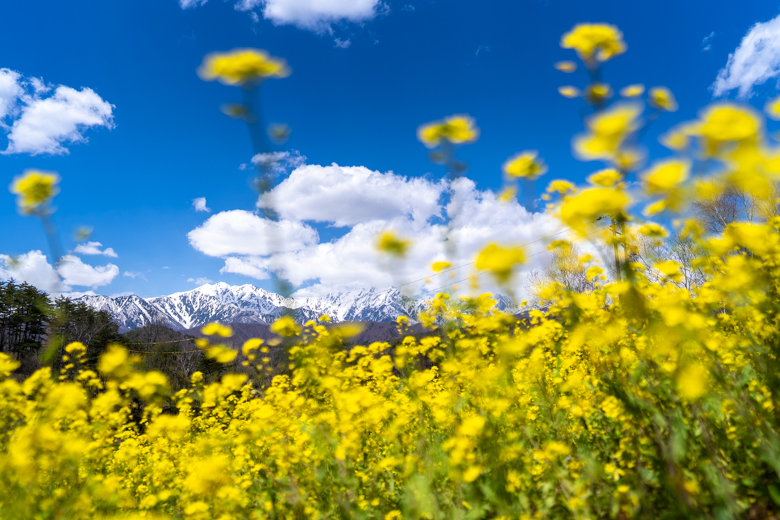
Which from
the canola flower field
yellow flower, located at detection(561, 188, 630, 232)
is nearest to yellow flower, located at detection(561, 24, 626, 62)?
the canola flower field

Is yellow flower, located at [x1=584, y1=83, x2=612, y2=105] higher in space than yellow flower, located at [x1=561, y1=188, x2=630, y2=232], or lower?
higher

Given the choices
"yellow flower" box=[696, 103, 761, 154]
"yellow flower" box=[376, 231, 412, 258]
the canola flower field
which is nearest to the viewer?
"yellow flower" box=[696, 103, 761, 154]

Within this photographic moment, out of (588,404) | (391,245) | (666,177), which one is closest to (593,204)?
(666,177)

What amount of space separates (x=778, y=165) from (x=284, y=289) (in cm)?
124

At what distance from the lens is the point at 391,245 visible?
158 centimetres

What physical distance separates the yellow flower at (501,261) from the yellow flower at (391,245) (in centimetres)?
64

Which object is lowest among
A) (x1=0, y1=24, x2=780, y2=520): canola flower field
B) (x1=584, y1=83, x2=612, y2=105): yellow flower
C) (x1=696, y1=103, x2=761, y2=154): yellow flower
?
(x1=0, y1=24, x2=780, y2=520): canola flower field

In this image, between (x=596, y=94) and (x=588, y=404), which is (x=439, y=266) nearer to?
(x=596, y=94)

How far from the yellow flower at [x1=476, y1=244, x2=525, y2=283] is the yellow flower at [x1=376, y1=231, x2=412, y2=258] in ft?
2.09

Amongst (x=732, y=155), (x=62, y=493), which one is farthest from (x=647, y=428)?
(x=62, y=493)

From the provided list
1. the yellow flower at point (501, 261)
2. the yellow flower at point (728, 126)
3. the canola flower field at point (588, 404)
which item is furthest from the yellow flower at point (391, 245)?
the yellow flower at point (728, 126)

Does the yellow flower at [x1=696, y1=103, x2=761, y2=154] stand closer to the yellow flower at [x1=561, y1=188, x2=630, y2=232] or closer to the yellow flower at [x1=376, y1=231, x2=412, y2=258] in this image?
the yellow flower at [x1=561, y1=188, x2=630, y2=232]

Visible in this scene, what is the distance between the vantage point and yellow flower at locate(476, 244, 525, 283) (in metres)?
0.90

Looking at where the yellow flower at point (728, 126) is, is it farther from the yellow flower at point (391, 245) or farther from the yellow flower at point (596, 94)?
the yellow flower at point (391, 245)
